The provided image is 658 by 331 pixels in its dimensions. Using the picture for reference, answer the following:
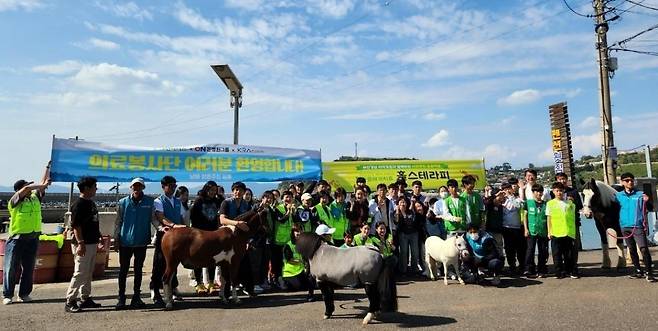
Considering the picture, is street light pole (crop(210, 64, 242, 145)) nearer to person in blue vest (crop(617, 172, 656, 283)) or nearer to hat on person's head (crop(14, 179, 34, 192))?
hat on person's head (crop(14, 179, 34, 192))

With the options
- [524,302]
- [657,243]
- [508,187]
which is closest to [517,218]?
[508,187]

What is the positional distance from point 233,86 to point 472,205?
973cm

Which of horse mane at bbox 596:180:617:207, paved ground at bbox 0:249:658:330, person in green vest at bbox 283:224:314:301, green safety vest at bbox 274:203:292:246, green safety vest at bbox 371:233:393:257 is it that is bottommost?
paved ground at bbox 0:249:658:330

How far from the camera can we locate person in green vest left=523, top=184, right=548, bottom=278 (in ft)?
28.2

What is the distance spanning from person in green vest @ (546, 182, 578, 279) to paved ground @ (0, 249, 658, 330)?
50 cm

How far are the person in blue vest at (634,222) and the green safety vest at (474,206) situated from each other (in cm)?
246

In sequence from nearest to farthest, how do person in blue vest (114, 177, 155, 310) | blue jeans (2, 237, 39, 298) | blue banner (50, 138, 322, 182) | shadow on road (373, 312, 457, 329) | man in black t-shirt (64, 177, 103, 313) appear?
1. shadow on road (373, 312, 457, 329)
2. man in black t-shirt (64, 177, 103, 313)
3. person in blue vest (114, 177, 155, 310)
4. blue jeans (2, 237, 39, 298)
5. blue banner (50, 138, 322, 182)

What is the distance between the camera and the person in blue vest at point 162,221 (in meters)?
6.89

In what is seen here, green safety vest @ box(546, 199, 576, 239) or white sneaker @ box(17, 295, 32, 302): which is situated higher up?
green safety vest @ box(546, 199, 576, 239)

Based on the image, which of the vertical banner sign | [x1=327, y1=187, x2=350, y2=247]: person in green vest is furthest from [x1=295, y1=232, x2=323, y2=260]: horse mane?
the vertical banner sign

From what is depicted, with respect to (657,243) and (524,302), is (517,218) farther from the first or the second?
(657,243)

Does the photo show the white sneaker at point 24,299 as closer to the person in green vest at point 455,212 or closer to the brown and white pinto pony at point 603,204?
the person in green vest at point 455,212

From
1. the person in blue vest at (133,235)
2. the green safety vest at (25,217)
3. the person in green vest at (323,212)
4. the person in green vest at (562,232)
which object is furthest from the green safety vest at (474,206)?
the green safety vest at (25,217)

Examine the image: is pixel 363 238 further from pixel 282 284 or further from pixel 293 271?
pixel 282 284
